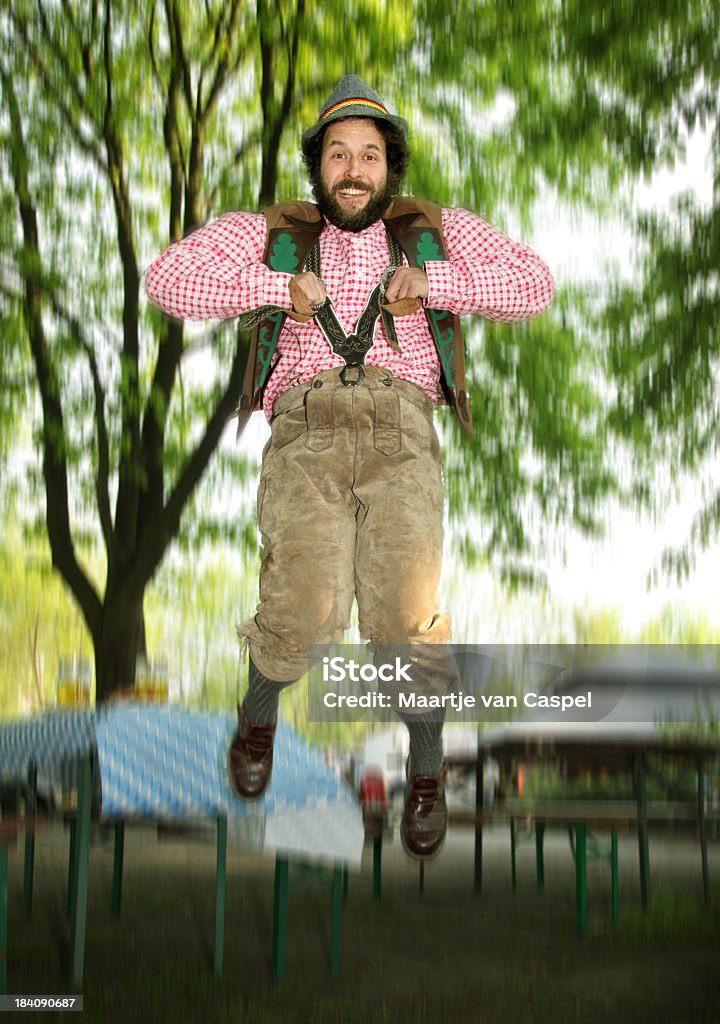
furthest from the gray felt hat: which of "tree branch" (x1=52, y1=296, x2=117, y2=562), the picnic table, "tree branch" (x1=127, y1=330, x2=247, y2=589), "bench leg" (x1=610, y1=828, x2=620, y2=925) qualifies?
"tree branch" (x1=52, y1=296, x2=117, y2=562)

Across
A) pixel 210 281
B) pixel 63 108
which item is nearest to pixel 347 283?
pixel 210 281

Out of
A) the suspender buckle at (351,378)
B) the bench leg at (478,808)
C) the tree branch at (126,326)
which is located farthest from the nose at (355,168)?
the tree branch at (126,326)

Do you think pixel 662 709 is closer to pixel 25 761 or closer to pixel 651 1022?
pixel 651 1022

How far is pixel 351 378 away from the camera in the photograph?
2.52 meters

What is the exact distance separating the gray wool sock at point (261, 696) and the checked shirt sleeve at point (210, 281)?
2.60 ft

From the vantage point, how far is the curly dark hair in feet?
8.80

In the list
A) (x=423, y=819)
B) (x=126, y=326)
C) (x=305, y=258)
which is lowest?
(x=423, y=819)

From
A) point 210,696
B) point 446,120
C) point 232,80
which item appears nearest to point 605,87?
point 446,120

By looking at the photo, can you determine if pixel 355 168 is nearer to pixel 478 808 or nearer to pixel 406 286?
pixel 406 286

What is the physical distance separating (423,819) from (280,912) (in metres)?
3.40

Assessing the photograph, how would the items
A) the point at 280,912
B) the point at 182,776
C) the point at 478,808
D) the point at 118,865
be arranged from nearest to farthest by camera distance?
the point at 182,776, the point at 478,808, the point at 280,912, the point at 118,865

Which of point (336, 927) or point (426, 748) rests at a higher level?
point (426, 748)

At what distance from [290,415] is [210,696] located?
11627 millimetres

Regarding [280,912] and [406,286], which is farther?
[280,912]
